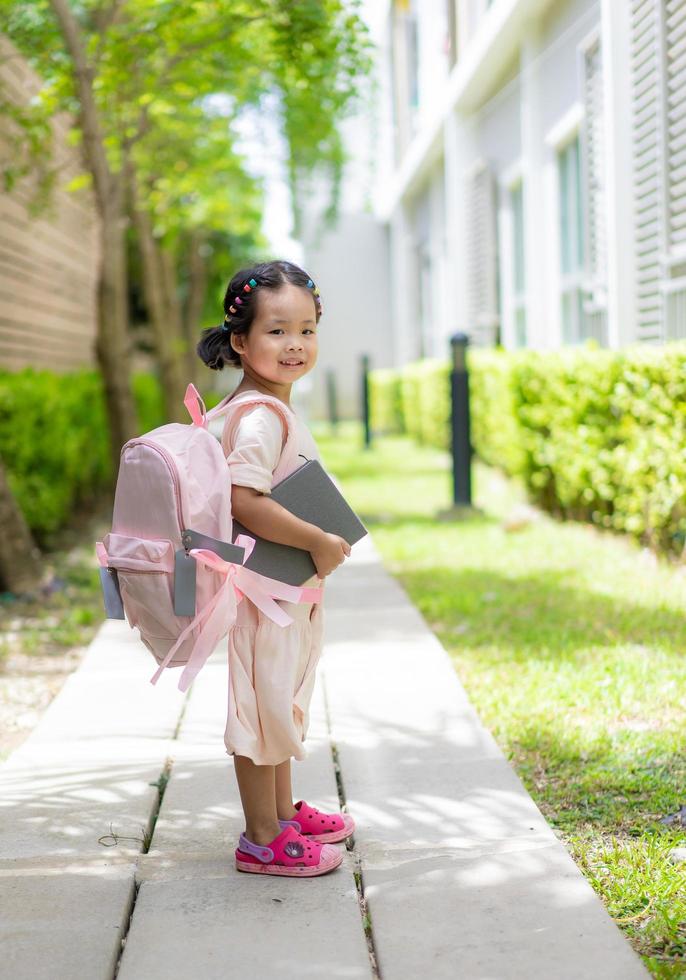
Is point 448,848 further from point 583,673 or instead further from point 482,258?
point 482,258

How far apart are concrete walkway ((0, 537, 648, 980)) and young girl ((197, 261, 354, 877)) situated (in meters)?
0.14

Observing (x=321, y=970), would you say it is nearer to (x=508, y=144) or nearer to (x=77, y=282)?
(x=508, y=144)

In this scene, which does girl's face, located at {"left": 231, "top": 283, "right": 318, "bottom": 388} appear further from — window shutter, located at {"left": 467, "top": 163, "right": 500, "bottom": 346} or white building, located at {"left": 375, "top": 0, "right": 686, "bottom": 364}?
window shutter, located at {"left": 467, "top": 163, "right": 500, "bottom": 346}

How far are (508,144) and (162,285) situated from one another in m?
4.79

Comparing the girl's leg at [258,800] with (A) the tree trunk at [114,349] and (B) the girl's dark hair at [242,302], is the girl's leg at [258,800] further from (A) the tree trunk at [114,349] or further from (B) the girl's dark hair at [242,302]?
(A) the tree trunk at [114,349]

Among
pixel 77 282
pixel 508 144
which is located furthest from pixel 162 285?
pixel 508 144

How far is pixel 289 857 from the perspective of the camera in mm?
2900

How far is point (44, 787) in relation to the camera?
3566mm

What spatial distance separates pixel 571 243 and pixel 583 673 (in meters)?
6.99

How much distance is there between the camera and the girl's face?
295cm

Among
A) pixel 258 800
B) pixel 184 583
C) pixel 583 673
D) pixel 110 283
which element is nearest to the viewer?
pixel 184 583

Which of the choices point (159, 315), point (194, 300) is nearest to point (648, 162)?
point (159, 315)

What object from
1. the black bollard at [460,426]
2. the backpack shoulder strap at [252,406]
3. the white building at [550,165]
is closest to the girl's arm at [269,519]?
the backpack shoulder strap at [252,406]

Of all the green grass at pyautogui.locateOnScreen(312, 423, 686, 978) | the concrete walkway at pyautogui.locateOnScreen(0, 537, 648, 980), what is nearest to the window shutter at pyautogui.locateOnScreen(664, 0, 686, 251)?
the green grass at pyautogui.locateOnScreen(312, 423, 686, 978)
